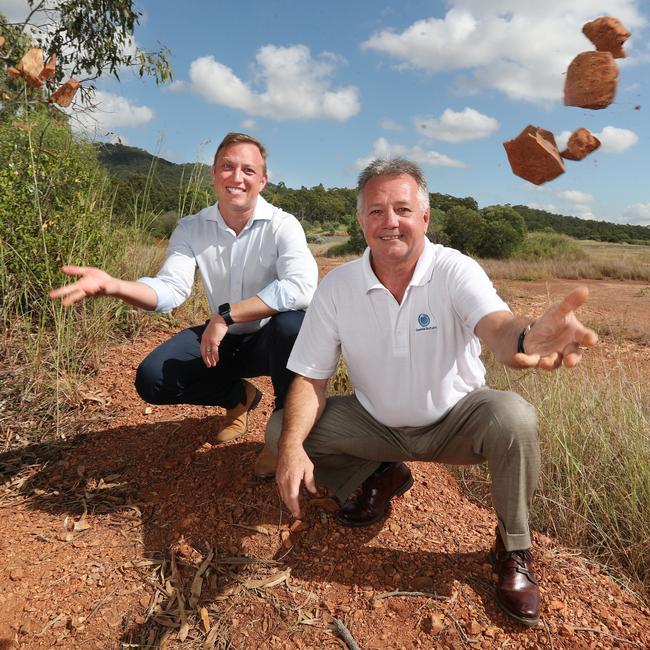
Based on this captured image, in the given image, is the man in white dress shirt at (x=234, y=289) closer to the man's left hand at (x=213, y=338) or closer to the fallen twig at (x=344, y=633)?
the man's left hand at (x=213, y=338)

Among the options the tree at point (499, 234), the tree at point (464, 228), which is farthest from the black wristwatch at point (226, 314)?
the tree at point (499, 234)

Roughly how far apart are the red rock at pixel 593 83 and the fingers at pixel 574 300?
0.90 metres

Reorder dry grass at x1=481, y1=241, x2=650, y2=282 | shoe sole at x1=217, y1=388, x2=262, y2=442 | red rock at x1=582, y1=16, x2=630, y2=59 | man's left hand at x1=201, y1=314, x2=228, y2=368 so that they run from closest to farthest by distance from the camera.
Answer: red rock at x1=582, y1=16, x2=630, y2=59 → man's left hand at x1=201, y1=314, x2=228, y2=368 → shoe sole at x1=217, y1=388, x2=262, y2=442 → dry grass at x1=481, y1=241, x2=650, y2=282

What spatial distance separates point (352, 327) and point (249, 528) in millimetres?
893

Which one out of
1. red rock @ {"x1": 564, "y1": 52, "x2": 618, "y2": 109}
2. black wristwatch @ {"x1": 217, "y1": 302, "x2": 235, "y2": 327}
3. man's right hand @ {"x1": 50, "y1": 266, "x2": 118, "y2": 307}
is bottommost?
black wristwatch @ {"x1": 217, "y1": 302, "x2": 235, "y2": 327}

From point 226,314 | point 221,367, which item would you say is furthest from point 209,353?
point 221,367

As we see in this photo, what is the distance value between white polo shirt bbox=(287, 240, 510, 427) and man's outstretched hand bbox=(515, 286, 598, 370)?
1.28ft

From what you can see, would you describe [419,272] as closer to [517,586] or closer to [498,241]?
[517,586]

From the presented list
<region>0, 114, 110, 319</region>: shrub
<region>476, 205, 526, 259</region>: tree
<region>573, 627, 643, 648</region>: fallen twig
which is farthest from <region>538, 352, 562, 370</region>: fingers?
<region>476, 205, 526, 259</region>: tree

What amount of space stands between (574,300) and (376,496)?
122 centimetres

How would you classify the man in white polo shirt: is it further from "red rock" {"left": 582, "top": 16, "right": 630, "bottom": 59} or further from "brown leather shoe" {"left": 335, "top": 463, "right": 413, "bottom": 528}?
"red rock" {"left": 582, "top": 16, "right": 630, "bottom": 59}

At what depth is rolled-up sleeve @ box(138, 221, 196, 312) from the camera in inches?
98.1

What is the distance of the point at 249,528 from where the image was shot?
86.4 inches

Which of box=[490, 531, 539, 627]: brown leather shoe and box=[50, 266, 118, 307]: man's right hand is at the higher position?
box=[50, 266, 118, 307]: man's right hand
